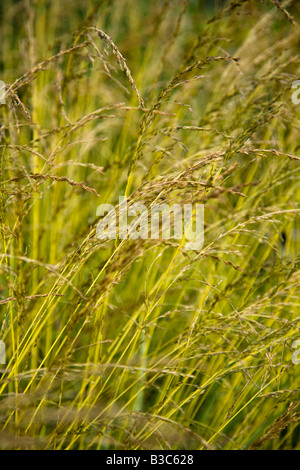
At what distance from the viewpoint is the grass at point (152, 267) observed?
3.65 feet

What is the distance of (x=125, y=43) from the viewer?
243cm

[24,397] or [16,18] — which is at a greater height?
[16,18]

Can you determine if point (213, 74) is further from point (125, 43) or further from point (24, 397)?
point (24, 397)

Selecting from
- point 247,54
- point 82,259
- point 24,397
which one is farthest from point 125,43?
point 24,397

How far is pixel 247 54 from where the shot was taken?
2281 millimetres

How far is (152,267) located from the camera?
5.63ft

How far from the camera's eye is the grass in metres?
1.11

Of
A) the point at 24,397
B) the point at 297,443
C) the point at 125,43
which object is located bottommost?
the point at 297,443

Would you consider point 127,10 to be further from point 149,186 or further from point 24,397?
point 24,397
